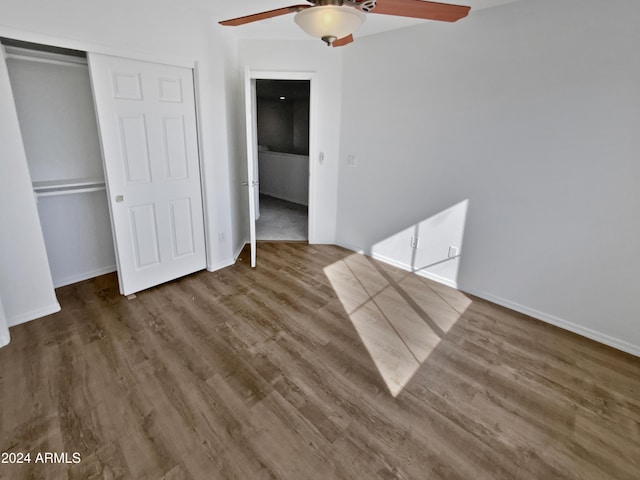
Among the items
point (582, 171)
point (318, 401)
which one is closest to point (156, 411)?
point (318, 401)

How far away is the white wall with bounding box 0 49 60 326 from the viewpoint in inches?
89.1

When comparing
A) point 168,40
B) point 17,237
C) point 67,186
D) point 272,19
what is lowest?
point 17,237

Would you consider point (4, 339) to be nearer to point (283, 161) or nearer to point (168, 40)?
point (168, 40)

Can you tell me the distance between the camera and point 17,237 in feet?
7.98

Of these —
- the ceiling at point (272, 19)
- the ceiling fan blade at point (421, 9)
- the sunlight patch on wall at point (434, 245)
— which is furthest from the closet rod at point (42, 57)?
the sunlight patch on wall at point (434, 245)

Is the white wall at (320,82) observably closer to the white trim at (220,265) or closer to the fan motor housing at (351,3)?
→ the white trim at (220,265)

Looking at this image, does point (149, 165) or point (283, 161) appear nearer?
point (149, 165)

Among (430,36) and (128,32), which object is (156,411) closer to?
(128,32)

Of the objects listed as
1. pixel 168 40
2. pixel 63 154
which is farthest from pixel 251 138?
pixel 63 154

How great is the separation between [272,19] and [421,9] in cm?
184

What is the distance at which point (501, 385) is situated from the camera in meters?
2.11

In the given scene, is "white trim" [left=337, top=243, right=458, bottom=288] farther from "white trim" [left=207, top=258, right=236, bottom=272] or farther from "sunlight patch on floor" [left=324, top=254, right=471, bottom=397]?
"white trim" [left=207, top=258, right=236, bottom=272]

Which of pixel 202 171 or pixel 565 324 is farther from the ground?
pixel 202 171

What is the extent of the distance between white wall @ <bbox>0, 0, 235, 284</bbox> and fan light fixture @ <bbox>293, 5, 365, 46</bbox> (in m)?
1.88
